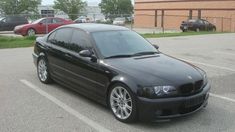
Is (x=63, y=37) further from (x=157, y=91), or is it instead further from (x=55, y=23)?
(x=55, y=23)

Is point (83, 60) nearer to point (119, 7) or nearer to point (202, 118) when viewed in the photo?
point (202, 118)

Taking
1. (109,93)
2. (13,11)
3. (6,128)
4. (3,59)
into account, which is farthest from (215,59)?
(13,11)

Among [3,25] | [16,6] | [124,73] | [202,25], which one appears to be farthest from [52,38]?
[16,6]

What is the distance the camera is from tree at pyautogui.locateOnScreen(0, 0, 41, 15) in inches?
2323

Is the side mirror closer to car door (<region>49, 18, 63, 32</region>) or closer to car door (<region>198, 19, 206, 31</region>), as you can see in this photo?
car door (<region>49, 18, 63, 32</region>)

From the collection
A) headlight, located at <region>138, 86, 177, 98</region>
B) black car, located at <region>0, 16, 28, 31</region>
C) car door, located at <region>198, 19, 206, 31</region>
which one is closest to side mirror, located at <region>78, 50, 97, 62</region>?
headlight, located at <region>138, 86, 177, 98</region>

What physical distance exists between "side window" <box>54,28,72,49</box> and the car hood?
151 cm

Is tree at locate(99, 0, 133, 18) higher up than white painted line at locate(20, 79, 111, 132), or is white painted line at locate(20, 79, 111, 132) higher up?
tree at locate(99, 0, 133, 18)

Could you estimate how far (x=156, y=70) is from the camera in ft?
19.9

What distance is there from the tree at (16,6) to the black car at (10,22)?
93.1 ft

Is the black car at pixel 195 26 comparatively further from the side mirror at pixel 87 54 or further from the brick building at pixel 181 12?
the side mirror at pixel 87 54

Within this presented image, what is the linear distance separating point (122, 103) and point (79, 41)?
184 centimetres

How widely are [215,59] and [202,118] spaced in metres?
7.25

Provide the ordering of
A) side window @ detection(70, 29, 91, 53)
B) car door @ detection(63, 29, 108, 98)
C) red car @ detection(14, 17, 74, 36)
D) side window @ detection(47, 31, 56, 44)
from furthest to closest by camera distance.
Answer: red car @ detection(14, 17, 74, 36) → side window @ detection(47, 31, 56, 44) → side window @ detection(70, 29, 91, 53) → car door @ detection(63, 29, 108, 98)
